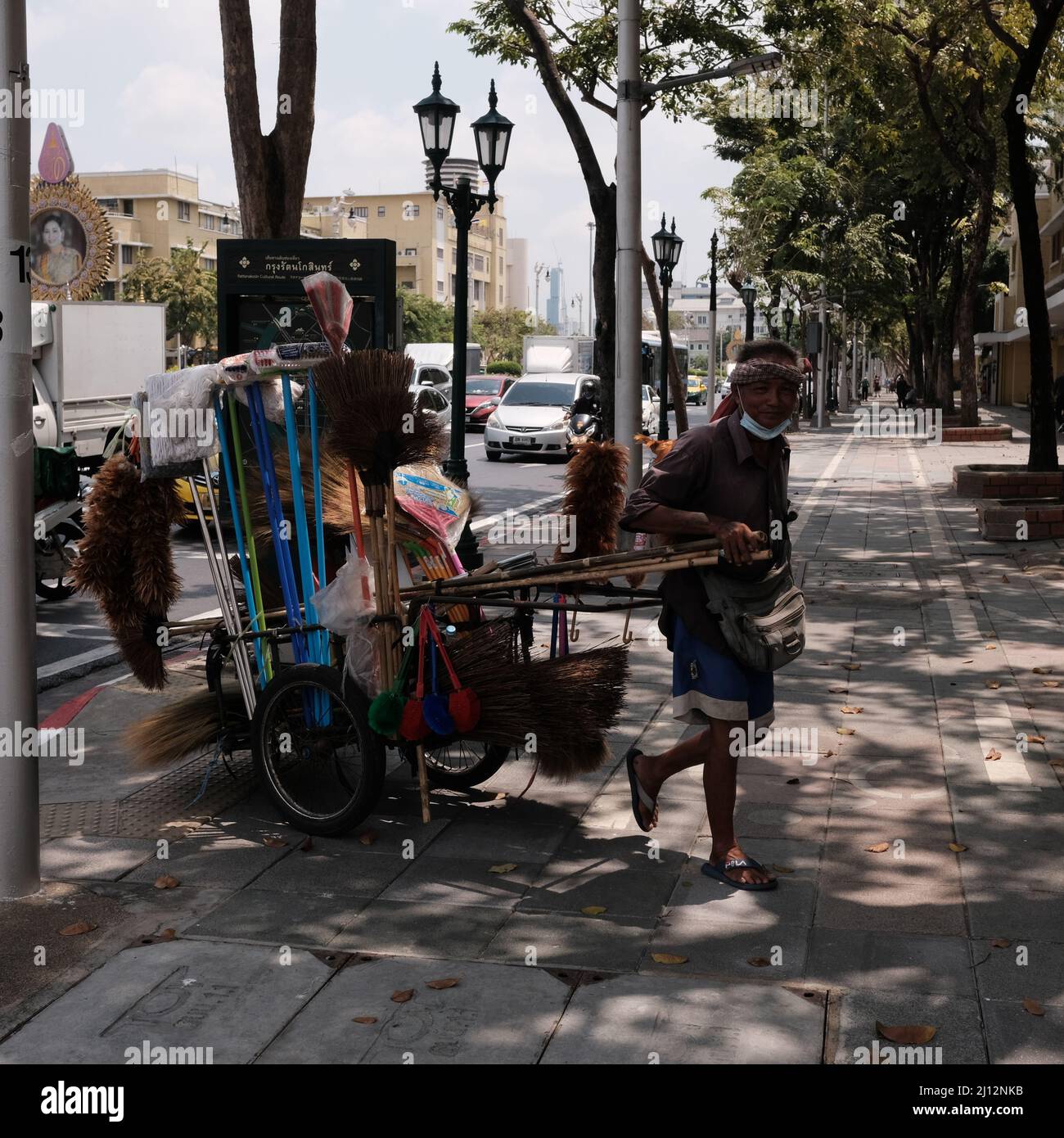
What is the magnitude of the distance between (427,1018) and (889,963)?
1362mm

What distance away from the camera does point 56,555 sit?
1092 centimetres

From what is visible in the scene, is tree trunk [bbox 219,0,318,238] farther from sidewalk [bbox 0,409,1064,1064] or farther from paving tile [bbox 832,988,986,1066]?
paving tile [bbox 832,988,986,1066]

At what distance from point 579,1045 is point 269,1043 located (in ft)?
2.61

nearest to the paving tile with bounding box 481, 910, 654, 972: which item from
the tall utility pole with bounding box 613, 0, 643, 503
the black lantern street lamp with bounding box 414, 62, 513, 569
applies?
the black lantern street lamp with bounding box 414, 62, 513, 569

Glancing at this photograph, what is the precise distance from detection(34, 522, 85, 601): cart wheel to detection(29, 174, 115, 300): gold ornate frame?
1452 cm

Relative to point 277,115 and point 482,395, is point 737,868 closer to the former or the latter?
point 277,115

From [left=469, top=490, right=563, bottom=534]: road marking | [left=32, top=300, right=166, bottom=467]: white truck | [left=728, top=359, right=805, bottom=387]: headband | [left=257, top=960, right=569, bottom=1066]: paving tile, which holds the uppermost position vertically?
[left=32, top=300, right=166, bottom=467]: white truck

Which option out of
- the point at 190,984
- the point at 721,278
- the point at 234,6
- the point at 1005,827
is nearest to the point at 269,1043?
the point at 190,984

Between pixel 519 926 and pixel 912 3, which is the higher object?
pixel 912 3

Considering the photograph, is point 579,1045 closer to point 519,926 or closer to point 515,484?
point 519,926

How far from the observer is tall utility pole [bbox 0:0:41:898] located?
460 centimetres

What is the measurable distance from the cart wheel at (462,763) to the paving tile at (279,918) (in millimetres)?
1212

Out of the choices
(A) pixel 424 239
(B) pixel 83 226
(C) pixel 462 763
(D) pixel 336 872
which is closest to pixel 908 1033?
(D) pixel 336 872

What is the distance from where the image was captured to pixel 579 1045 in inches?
148
